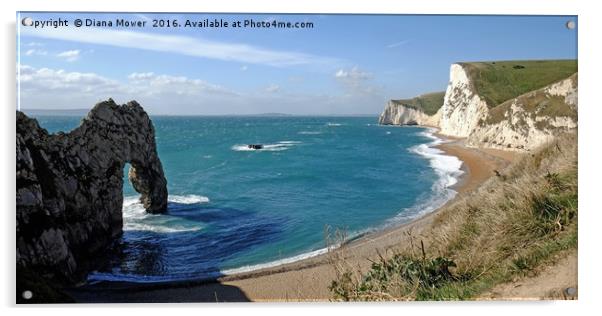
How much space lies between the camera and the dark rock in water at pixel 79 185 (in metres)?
6.71

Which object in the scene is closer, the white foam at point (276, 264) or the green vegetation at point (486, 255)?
the green vegetation at point (486, 255)

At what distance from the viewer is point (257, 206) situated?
50.6ft

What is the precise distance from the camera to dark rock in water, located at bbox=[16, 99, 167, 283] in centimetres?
671

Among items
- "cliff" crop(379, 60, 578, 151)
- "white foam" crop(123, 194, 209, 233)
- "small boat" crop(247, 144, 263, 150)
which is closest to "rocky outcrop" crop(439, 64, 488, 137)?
"cliff" crop(379, 60, 578, 151)

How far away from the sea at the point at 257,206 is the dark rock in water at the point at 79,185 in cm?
53

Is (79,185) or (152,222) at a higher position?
(79,185)

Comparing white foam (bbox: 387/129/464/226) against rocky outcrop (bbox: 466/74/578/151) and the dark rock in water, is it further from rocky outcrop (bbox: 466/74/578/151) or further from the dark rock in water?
the dark rock in water

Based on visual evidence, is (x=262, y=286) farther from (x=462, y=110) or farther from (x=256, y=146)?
(x=462, y=110)

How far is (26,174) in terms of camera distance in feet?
22.0

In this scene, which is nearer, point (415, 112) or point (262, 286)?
point (262, 286)

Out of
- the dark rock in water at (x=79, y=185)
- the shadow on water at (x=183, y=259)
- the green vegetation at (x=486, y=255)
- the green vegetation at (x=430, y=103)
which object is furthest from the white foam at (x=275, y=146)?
the green vegetation at (x=430, y=103)

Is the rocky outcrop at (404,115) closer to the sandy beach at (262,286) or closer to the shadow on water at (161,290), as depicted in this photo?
the sandy beach at (262,286)

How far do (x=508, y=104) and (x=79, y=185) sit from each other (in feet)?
82.2

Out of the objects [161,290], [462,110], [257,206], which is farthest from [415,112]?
[161,290]
